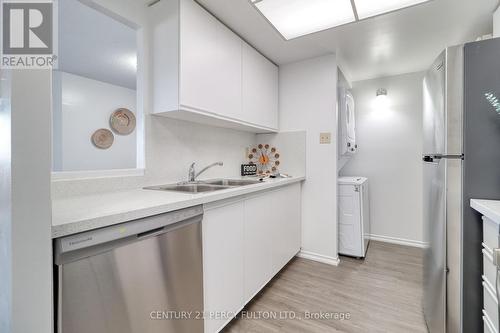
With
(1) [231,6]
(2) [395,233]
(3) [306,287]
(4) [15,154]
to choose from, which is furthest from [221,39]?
(2) [395,233]

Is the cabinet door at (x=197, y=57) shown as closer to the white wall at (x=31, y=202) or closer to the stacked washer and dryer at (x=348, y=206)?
the white wall at (x=31, y=202)

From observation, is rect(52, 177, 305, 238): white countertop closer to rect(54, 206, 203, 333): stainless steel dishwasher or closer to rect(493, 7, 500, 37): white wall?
rect(54, 206, 203, 333): stainless steel dishwasher

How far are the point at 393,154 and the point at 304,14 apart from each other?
223 cm

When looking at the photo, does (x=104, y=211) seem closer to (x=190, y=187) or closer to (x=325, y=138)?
(x=190, y=187)

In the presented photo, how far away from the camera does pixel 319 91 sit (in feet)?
8.12

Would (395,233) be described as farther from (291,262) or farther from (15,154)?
(15,154)

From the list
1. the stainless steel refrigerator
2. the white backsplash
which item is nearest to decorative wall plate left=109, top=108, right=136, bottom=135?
the white backsplash

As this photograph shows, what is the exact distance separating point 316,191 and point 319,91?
3.66ft

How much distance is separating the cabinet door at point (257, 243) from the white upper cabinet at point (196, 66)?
0.77 m

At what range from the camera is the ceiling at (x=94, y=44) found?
1.88 m

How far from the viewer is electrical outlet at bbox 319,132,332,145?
2.43 meters

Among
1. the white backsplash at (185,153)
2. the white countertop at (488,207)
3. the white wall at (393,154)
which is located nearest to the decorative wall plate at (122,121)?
the white backsplash at (185,153)

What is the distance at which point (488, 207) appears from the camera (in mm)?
949

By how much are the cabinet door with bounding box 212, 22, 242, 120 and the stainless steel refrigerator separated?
1.38 m
